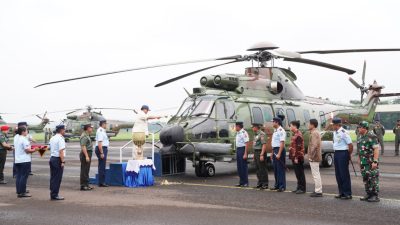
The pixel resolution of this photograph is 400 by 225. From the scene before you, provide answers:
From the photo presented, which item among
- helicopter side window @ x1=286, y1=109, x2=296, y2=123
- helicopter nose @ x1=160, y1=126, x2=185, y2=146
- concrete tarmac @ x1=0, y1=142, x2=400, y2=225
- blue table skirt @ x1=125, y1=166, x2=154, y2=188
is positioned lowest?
concrete tarmac @ x1=0, y1=142, x2=400, y2=225

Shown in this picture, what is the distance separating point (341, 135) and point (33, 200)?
262 inches

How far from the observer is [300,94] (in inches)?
641

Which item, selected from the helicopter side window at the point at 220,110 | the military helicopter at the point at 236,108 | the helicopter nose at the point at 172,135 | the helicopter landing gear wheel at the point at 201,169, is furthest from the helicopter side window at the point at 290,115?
the helicopter nose at the point at 172,135

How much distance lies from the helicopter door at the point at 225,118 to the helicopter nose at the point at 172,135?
1284mm

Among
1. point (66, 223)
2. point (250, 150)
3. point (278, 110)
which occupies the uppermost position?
point (278, 110)

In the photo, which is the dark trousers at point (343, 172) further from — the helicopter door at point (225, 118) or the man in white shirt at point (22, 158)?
the man in white shirt at point (22, 158)

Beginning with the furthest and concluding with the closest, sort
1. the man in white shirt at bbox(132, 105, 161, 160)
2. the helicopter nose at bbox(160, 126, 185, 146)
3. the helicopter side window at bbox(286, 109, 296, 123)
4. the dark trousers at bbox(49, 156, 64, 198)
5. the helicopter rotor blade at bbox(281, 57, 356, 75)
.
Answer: the helicopter side window at bbox(286, 109, 296, 123)
the helicopter rotor blade at bbox(281, 57, 356, 75)
the helicopter nose at bbox(160, 126, 185, 146)
the man in white shirt at bbox(132, 105, 161, 160)
the dark trousers at bbox(49, 156, 64, 198)

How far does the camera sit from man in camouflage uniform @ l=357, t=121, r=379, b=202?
26.5ft

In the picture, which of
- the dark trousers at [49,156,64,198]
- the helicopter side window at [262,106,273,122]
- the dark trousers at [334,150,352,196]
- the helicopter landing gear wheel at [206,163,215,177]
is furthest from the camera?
the helicopter side window at [262,106,273,122]

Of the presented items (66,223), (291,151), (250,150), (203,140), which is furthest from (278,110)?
(66,223)

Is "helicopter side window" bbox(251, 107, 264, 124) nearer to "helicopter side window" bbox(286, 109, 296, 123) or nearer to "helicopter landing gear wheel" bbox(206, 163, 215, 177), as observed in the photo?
"helicopter side window" bbox(286, 109, 296, 123)

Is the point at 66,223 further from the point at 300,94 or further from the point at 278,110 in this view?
the point at 300,94

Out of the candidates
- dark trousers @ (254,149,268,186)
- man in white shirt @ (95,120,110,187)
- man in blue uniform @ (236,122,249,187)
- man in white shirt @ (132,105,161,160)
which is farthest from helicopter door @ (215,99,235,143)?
man in white shirt @ (95,120,110,187)

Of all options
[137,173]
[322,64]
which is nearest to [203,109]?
[137,173]
